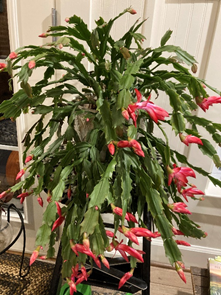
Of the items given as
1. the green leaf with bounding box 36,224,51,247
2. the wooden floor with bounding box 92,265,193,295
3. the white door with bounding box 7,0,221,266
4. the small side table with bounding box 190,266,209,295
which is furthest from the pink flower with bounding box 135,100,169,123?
the wooden floor with bounding box 92,265,193,295

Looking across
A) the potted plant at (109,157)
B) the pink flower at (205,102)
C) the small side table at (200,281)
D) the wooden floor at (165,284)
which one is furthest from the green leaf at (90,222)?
the wooden floor at (165,284)

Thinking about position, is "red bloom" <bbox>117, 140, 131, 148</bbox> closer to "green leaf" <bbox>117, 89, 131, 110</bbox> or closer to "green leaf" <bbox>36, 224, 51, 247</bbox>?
"green leaf" <bbox>117, 89, 131, 110</bbox>

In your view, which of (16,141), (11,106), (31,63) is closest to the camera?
(31,63)

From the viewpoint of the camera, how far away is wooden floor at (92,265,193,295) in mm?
1288

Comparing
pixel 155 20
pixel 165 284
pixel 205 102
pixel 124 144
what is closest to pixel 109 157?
pixel 124 144

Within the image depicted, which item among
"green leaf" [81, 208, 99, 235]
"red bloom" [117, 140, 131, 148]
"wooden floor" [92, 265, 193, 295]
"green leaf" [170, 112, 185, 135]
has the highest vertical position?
"green leaf" [170, 112, 185, 135]

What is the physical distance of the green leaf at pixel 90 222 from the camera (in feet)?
1.80

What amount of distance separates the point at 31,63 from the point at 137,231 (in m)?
0.46

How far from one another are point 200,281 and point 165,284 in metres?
0.42

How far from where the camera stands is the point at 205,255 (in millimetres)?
1374

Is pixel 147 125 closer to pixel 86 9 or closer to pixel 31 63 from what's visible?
pixel 31 63

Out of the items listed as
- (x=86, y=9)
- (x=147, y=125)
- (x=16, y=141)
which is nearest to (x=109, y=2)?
(x=86, y=9)

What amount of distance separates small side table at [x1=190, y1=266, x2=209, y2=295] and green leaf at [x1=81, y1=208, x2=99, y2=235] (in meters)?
0.63

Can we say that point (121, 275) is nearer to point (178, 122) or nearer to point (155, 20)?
point (178, 122)
